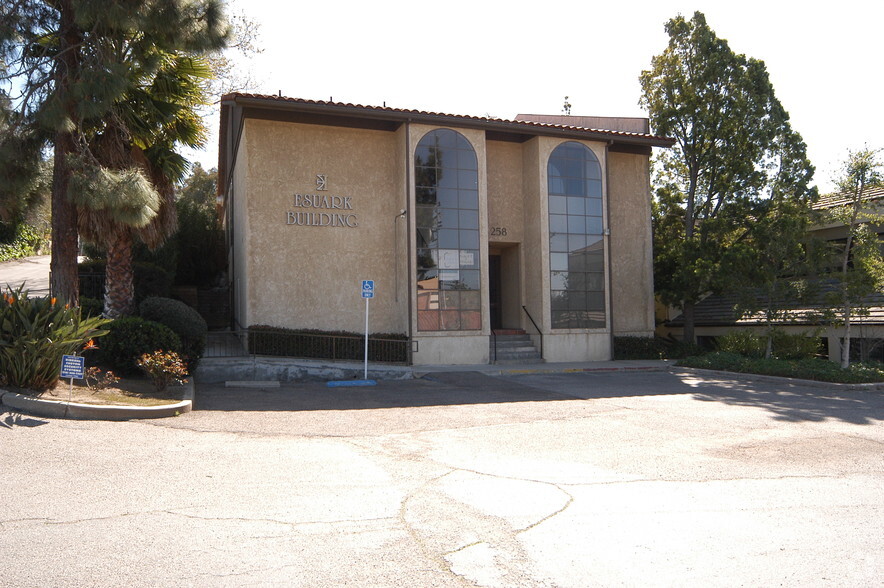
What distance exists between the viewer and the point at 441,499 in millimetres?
5988

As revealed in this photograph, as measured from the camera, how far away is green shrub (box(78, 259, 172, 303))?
723 inches

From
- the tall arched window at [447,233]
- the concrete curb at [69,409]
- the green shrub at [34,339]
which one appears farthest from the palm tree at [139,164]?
the tall arched window at [447,233]

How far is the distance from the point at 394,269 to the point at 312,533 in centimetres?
1501

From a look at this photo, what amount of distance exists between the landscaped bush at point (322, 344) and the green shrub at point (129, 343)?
14.3 ft

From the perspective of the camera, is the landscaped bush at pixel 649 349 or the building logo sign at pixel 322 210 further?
the landscaped bush at pixel 649 349

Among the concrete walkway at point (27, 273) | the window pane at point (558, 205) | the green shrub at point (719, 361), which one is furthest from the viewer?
the concrete walkway at point (27, 273)

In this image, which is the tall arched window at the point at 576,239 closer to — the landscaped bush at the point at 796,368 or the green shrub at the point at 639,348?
the green shrub at the point at 639,348

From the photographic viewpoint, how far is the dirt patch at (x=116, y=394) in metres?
9.60

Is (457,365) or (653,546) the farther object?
(457,365)

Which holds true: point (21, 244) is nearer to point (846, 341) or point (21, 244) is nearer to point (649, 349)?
point (649, 349)

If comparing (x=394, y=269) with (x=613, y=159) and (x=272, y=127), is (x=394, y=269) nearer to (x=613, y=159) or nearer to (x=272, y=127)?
(x=272, y=127)

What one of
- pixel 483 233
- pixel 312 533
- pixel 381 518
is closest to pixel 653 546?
pixel 381 518

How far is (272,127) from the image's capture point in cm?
1861

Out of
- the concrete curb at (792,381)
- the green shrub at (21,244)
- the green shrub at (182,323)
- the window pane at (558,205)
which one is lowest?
the concrete curb at (792,381)
